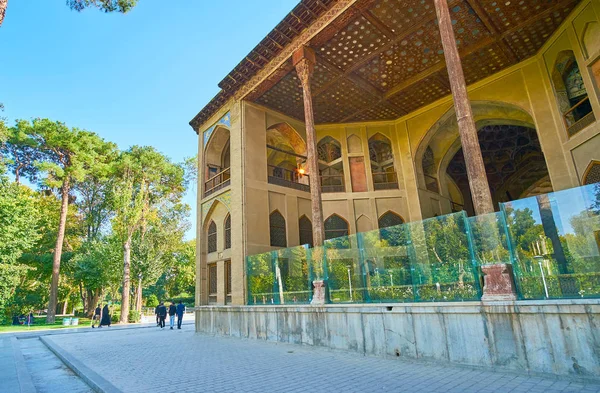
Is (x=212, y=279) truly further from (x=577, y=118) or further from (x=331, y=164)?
(x=577, y=118)

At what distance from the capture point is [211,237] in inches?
599

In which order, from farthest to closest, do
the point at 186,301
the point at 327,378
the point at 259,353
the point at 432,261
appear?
the point at 186,301, the point at 259,353, the point at 432,261, the point at 327,378

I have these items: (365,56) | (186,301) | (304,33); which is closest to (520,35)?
(365,56)

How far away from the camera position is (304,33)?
11.2m

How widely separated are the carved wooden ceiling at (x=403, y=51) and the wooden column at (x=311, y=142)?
20.7 inches

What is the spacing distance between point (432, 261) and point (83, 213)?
29246 mm

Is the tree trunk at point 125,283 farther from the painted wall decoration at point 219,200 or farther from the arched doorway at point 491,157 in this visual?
the arched doorway at point 491,157

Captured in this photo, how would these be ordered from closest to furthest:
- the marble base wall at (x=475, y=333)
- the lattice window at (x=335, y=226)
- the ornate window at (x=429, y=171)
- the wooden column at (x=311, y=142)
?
the marble base wall at (x=475, y=333) < the wooden column at (x=311, y=142) < the lattice window at (x=335, y=226) < the ornate window at (x=429, y=171)

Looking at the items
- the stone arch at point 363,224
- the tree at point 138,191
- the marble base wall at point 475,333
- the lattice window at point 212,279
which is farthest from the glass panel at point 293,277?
the tree at point 138,191

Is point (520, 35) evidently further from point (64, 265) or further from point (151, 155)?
point (64, 265)

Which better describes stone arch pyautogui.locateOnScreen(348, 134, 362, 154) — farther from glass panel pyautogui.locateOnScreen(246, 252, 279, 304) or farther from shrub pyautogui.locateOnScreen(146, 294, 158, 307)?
shrub pyautogui.locateOnScreen(146, 294, 158, 307)

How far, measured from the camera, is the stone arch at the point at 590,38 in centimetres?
958

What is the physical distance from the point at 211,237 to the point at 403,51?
411 inches

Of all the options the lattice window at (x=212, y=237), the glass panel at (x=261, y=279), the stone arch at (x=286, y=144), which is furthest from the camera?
the stone arch at (x=286, y=144)
